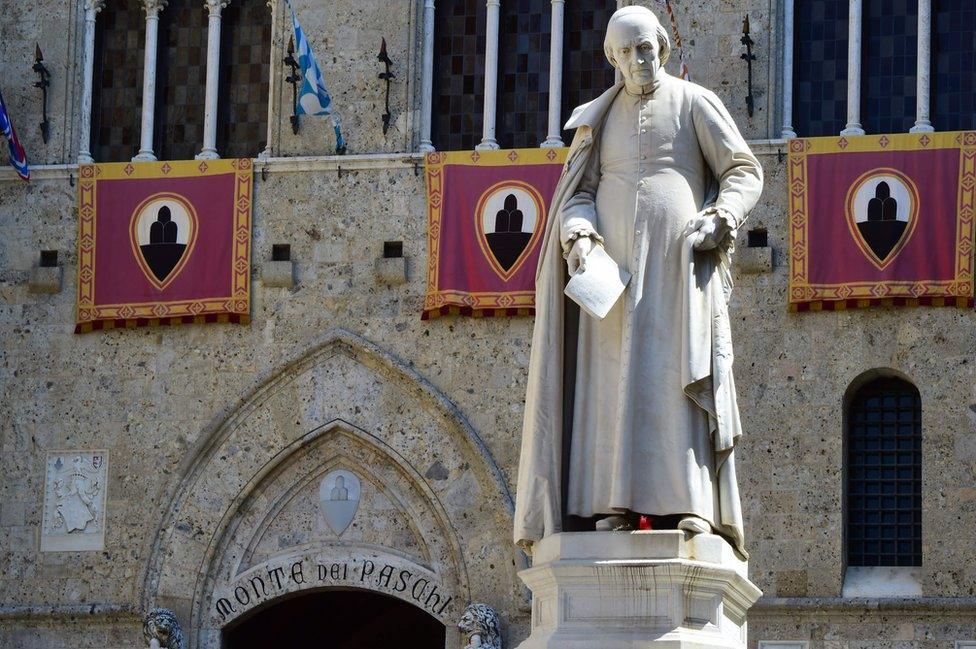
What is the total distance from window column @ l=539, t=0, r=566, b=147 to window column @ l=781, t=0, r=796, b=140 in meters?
1.81

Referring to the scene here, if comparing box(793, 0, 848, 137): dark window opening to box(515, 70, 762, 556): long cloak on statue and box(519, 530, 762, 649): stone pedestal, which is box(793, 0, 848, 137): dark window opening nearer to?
box(515, 70, 762, 556): long cloak on statue

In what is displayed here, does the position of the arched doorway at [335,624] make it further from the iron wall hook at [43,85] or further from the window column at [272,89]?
the iron wall hook at [43,85]

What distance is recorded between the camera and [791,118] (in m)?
20.4

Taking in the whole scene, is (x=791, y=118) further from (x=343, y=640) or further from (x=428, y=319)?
(x=343, y=640)

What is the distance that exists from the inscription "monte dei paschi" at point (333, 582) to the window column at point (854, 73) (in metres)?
4.91

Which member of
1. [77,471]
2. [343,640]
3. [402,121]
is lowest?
[343,640]

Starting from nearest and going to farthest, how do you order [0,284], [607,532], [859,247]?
1. [607,532]
2. [859,247]
3. [0,284]

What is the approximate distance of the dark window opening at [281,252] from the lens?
68.8 feet

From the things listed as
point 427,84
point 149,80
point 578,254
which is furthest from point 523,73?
point 578,254

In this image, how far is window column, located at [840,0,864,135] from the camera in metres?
20.1

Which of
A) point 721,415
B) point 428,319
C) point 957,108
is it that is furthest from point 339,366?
point 721,415

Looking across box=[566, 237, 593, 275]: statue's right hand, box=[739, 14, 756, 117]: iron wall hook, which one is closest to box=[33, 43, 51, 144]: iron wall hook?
box=[739, 14, 756, 117]: iron wall hook

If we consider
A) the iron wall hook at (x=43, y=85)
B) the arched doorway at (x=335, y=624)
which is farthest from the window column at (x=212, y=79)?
the arched doorway at (x=335, y=624)

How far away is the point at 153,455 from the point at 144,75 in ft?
10.8
